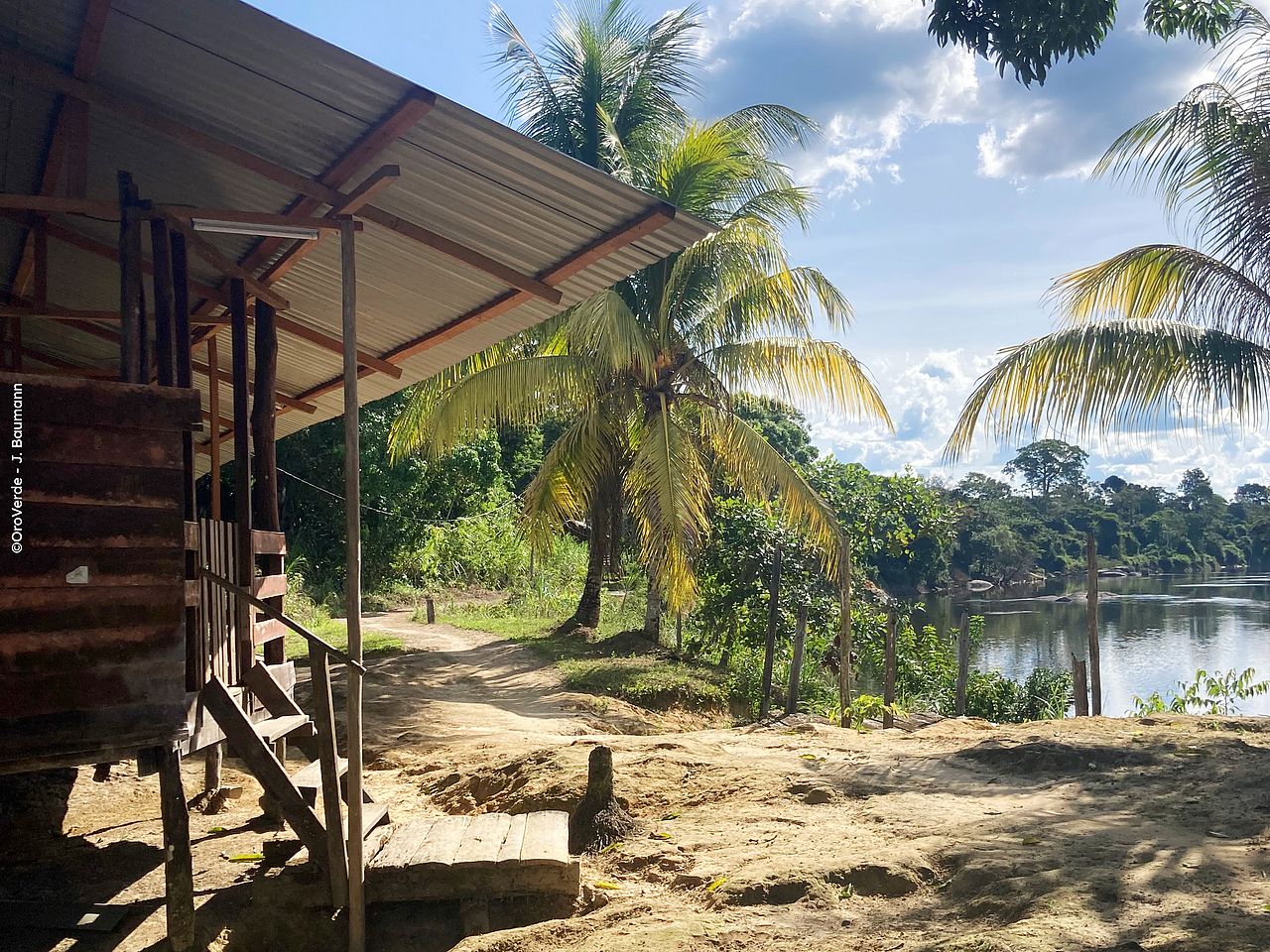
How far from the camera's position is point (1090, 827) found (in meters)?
5.10

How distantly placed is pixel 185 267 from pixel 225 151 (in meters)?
0.98

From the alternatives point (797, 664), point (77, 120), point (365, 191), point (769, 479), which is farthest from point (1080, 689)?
point (77, 120)

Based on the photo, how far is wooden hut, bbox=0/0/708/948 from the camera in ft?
13.1

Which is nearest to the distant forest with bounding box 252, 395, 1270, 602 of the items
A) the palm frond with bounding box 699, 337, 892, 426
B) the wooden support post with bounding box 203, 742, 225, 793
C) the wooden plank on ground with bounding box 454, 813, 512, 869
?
the palm frond with bounding box 699, 337, 892, 426

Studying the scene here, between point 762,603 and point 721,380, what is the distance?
3732 millimetres

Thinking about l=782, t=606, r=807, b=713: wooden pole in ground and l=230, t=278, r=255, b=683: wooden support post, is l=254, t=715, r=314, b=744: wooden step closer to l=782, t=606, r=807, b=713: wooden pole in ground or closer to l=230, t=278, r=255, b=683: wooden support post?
l=230, t=278, r=255, b=683: wooden support post

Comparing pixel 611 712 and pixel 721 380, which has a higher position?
pixel 721 380

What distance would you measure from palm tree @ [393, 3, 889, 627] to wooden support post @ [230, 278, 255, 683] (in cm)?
657

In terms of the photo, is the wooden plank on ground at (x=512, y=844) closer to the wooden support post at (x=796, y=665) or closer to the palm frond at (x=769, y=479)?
the wooden support post at (x=796, y=665)

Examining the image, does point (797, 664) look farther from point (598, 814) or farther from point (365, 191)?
point (365, 191)

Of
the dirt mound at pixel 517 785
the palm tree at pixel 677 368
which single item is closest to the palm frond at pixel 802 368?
the palm tree at pixel 677 368

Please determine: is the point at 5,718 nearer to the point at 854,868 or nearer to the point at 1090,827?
the point at 854,868

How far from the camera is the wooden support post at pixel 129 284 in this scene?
4.77 m

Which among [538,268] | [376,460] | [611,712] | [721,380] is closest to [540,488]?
[721,380]
